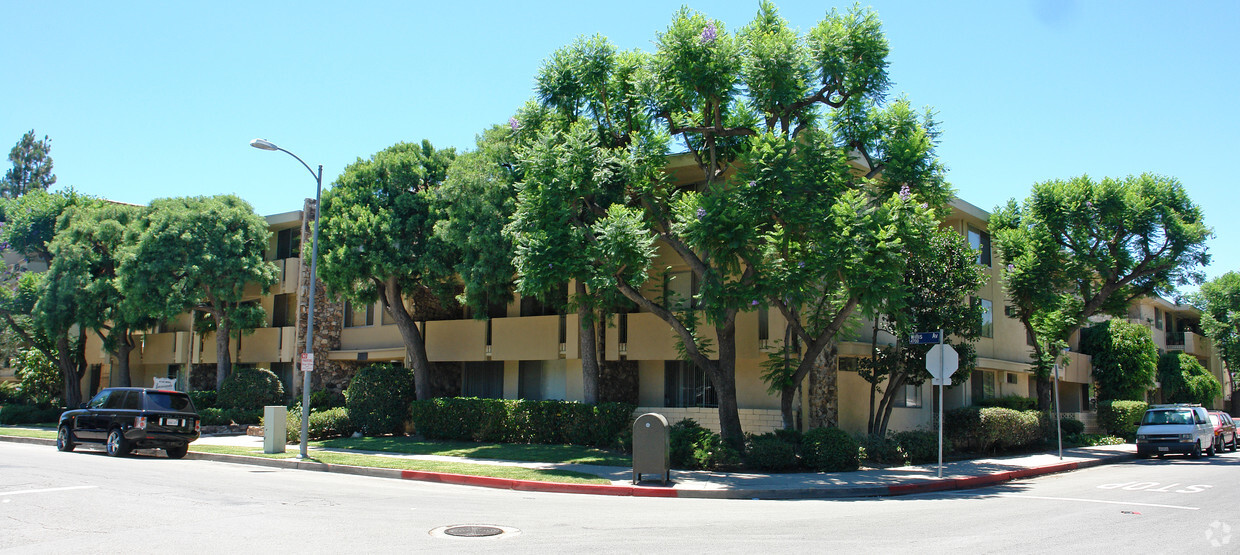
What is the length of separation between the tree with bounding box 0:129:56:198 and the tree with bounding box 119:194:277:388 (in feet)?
138

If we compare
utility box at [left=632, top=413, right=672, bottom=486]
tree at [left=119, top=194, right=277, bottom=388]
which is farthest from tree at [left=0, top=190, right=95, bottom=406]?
utility box at [left=632, top=413, right=672, bottom=486]

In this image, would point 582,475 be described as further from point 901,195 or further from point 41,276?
point 41,276

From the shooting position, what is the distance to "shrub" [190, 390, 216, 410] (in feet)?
106

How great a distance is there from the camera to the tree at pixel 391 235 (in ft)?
78.9

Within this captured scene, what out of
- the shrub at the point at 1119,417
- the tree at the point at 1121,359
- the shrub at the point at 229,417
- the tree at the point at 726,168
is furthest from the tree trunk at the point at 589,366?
the tree at the point at 1121,359

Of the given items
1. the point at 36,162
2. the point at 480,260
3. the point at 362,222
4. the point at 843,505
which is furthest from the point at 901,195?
the point at 36,162

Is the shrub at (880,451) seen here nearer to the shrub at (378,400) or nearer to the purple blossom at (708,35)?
the purple blossom at (708,35)

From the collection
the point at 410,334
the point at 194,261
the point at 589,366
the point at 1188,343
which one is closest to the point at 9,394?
the point at 194,261

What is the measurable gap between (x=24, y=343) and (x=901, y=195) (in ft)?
142

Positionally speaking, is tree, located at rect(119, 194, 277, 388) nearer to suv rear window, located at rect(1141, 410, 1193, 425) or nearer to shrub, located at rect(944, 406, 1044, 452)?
shrub, located at rect(944, 406, 1044, 452)

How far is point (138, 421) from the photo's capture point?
1905 centimetres

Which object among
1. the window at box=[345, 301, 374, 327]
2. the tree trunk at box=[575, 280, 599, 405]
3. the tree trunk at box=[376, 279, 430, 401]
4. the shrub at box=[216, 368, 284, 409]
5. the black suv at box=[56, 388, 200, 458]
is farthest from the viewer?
the window at box=[345, 301, 374, 327]

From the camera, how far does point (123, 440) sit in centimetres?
1919

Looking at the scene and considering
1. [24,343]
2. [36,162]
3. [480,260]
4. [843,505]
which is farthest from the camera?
[36,162]
